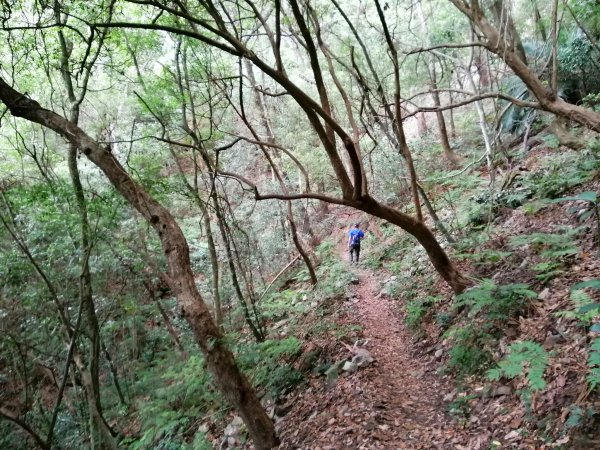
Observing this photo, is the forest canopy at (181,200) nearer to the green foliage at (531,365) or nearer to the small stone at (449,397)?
the small stone at (449,397)

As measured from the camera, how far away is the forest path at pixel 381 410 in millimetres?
4148

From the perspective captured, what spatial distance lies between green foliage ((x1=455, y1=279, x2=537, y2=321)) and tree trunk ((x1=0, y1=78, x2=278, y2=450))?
9.80 ft

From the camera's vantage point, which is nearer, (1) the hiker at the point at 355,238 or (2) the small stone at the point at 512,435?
(2) the small stone at the point at 512,435

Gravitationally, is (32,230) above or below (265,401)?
above

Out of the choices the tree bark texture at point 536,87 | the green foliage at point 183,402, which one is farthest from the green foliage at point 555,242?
the green foliage at point 183,402

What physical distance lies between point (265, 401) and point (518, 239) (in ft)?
15.6

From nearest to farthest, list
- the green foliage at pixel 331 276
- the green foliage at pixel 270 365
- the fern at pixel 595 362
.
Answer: the fern at pixel 595 362 < the green foliage at pixel 270 365 < the green foliage at pixel 331 276

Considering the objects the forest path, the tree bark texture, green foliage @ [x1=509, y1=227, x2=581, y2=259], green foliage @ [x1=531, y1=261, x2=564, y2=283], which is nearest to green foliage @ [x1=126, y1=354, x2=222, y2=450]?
the forest path

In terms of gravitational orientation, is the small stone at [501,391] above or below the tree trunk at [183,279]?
below

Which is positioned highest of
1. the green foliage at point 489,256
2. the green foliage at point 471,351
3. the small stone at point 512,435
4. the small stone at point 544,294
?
the green foliage at point 489,256

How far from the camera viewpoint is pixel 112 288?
9.07 m

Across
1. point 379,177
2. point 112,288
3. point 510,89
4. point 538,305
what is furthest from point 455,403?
point 379,177

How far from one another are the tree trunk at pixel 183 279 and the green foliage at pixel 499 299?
299 centimetres

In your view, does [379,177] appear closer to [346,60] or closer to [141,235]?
[346,60]
